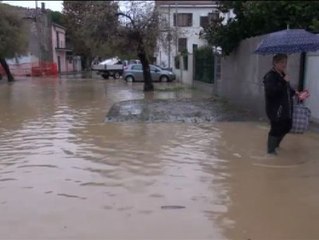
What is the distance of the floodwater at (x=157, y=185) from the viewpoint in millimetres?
4930

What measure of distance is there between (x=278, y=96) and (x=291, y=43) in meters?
1.22

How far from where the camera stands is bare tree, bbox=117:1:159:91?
2433cm

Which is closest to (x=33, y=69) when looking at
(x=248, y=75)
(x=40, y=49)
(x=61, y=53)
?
(x=40, y=49)

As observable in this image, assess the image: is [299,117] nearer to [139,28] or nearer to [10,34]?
[139,28]

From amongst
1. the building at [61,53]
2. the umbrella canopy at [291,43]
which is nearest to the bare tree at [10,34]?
the building at [61,53]

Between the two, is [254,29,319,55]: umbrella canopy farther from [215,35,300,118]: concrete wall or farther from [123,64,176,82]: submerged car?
[123,64,176,82]: submerged car

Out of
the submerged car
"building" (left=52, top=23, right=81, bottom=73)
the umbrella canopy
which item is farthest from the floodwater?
"building" (left=52, top=23, right=81, bottom=73)

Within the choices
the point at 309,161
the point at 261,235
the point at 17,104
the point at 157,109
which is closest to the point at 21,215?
the point at 261,235

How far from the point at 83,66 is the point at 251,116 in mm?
69475

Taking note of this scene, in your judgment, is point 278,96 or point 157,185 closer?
point 157,185

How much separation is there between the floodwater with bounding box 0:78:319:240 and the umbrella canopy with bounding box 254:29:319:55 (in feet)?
5.59

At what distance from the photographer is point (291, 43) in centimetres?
839

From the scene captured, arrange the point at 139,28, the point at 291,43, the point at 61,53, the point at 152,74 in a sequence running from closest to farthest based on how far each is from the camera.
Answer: the point at 291,43 → the point at 139,28 → the point at 152,74 → the point at 61,53

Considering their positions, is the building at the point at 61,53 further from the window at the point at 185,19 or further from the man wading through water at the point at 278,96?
the man wading through water at the point at 278,96
